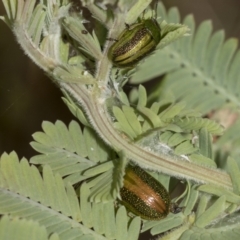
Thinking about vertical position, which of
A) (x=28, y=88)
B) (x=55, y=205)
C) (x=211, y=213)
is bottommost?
(x=211, y=213)

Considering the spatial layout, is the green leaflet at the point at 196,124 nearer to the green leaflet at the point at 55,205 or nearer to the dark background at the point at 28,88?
the green leaflet at the point at 55,205

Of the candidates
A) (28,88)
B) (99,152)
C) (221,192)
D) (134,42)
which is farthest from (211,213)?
(28,88)

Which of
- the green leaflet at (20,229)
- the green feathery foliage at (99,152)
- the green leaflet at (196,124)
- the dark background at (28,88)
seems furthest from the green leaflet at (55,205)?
the dark background at (28,88)

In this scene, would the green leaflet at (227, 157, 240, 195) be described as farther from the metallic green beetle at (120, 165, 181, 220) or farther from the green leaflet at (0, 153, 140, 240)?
the green leaflet at (0, 153, 140, 240)

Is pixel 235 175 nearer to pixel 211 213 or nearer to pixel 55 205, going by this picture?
pixel 211 213

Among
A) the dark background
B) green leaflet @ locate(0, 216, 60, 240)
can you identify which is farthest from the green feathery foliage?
the dark background

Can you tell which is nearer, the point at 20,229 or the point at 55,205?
the point at 20,229

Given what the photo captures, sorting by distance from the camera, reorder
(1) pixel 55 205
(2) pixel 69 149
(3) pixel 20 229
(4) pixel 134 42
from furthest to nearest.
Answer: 1. (2) pixel 69 149
2. (1) pixel 55 205
3. (4) pixel 134 42
4. (3) pixel 20 229

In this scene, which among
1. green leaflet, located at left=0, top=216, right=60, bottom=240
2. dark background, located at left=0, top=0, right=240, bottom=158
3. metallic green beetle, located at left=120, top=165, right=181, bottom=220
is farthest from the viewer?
dark background, located at left=0, top=0, right=240, bottom=158
